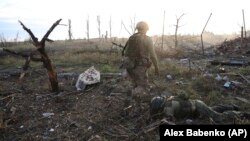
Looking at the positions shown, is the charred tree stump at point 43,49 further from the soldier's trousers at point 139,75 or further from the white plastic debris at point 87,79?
the soldier's trousers at point 139,75

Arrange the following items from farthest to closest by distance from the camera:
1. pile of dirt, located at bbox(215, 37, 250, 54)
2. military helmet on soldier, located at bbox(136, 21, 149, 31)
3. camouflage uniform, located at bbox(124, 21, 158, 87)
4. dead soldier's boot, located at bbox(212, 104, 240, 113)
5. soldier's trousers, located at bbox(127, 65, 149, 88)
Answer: pile of dirt, located at bbox(215, 37, 250, 54) < soldier's trousers, located at bbox(127, 65, 149, 88) < camouflage uniform, located at bbox(124, 21, 158, 87) < military helmet on soldier, located at bbox(136, 21, 149, 31) < dead soldier's boot, located at bbox(212, 104, 240, 113)

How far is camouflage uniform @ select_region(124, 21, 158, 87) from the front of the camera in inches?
291

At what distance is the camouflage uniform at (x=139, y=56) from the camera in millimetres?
7402

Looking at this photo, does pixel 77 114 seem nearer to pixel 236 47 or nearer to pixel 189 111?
pixel 189 111

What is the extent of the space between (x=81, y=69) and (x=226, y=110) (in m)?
6.30

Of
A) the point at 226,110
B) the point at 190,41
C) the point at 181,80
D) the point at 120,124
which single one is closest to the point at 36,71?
the point at 181,80

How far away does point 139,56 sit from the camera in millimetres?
7480

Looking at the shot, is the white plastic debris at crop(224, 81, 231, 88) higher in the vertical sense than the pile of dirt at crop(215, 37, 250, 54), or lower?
lower

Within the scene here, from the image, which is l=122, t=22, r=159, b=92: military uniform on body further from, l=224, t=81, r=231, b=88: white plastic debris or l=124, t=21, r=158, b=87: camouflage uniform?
l=224, t=81, r=231, b=88: white plastic debris

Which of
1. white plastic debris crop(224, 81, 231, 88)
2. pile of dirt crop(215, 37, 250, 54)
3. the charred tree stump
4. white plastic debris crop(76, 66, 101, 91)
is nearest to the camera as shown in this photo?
the charred tree stump

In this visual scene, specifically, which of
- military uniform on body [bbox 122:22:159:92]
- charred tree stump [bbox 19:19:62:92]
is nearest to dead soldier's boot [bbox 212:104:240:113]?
military uniform on body [bbox 122:22:159:92]

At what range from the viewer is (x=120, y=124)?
672cm

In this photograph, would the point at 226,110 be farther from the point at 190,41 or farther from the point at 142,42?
the point at 190,41

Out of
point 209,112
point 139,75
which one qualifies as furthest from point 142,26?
point 209,112
